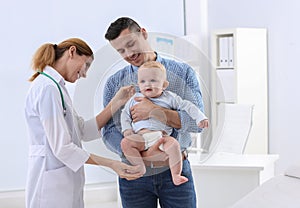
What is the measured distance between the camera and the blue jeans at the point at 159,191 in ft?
5.89

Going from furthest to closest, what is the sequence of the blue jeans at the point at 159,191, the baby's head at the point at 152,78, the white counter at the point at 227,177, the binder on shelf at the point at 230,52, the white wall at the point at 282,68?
the binder on shelf at the point at 230,52 < the white wall at the point at 282,68 < the white counter at the point at 227,177 < the blue jeans at the point at 159,191 < the baby's head at the point at 152,78

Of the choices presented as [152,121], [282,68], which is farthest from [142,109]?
[282,68]

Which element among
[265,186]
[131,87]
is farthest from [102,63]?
[265,186]

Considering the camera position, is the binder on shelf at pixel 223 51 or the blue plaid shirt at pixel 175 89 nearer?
the blue plaid shirt at pixel 175 89

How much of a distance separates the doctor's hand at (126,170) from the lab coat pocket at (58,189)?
0.29 metres

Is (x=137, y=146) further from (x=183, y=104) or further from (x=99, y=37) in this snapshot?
(x=99, y=37)

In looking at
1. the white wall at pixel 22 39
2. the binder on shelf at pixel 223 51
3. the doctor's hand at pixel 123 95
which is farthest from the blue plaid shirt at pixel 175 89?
the binder on shelf at pixel 223 51

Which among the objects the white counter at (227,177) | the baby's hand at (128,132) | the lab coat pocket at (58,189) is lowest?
the white counter at (227,177)

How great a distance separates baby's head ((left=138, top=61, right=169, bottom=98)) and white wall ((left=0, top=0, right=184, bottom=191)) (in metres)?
2.70

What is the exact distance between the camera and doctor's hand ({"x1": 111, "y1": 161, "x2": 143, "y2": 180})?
67.4 inches

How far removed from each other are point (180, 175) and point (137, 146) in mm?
193

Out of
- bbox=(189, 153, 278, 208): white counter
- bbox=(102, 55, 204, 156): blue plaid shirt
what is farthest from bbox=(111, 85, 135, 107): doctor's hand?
bbox=(189, 153, 278, 208): white counter

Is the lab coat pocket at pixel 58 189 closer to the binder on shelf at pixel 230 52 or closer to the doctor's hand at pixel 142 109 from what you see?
the doctor's hand at pixel 142 109

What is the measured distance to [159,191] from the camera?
1814 mm
